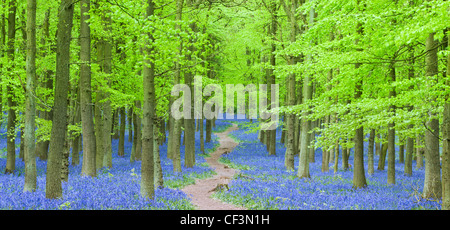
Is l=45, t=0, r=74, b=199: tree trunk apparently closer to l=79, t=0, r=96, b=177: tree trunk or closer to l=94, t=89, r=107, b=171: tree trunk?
l=79, t=0, r=96, b=177: tree trunk

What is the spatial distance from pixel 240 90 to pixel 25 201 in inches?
955

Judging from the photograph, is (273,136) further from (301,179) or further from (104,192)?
(104,192)

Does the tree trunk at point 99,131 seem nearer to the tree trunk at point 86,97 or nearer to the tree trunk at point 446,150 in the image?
the tree trunk at point 86,97

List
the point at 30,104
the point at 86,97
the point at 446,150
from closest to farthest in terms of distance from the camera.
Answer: the point at 446,150
the point at 30,104
the point at 86,97

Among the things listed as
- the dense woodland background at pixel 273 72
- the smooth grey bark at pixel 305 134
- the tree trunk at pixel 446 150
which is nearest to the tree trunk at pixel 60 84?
the dense woodland background at pixel 273 72

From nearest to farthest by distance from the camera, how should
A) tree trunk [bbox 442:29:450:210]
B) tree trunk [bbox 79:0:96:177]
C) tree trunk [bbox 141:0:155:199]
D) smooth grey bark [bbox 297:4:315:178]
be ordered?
tree trunk [bbox 442:29:450:210] < tree trunk [bbox 141:0:155:199] < tree trunk [bbox 79:0:96:177] < smooth grey bark [bbox 297:4:315:178]

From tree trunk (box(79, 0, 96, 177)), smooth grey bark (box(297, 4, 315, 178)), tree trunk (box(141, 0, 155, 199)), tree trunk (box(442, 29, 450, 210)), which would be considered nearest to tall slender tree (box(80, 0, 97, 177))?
tree trunk (box(79, 0, 96, 177))

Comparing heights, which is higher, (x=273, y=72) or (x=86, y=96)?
(x=273, y=72)

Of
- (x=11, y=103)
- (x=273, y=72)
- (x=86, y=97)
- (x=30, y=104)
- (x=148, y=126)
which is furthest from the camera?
(x=11, y=103)

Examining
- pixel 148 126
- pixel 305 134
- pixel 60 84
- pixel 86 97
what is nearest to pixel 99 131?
pixel 86 97

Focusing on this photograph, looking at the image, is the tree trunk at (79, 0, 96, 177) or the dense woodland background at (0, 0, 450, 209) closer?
the dense woodland background at (0, 0, 450, 209)

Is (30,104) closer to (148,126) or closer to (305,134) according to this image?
(148,126)

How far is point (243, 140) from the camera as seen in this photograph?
39.6 meters

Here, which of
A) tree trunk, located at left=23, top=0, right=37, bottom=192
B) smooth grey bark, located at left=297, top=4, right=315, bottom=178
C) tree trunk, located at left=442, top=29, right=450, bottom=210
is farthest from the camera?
smooth grey bark, located at left=297, top=4, right=315, bottom=178
